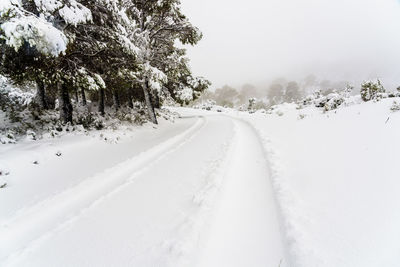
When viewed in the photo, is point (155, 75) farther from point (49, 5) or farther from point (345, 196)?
point (345, 196)

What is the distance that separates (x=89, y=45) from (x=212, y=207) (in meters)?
7.25

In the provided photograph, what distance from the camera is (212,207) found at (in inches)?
106

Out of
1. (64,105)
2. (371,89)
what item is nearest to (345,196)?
(371,89)

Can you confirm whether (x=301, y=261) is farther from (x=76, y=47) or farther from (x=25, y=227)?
(x=76, y=47)

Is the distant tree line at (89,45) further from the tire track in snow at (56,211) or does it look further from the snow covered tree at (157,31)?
the tire track in snow at (56,211)

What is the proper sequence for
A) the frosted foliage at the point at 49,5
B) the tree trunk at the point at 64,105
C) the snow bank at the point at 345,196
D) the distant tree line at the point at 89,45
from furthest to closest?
the tree trunk at the point at 64,105, the frosted foliage at the point at 49,5, the distant tree line at the point at 89,45, the snow bank at the point at 345,196

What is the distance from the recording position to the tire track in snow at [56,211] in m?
2.24

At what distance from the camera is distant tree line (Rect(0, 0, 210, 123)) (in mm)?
3861

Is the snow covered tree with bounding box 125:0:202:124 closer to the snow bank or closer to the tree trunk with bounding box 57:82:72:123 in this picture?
the tree trunk with bounding box 57:82:72:123

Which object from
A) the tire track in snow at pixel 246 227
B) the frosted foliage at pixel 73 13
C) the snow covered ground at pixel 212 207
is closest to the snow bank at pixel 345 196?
the snow covered ground at pixel 212 207

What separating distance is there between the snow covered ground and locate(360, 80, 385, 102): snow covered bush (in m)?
3.84

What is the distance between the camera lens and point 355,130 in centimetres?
480

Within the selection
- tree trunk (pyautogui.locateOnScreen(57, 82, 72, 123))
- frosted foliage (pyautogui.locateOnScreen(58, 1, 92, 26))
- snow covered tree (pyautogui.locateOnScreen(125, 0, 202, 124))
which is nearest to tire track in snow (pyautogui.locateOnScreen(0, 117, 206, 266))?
frosted foliage (pyautogui.locateOnScreen(58, 1, 92, 26))

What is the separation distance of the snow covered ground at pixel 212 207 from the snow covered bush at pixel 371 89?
3840mm
